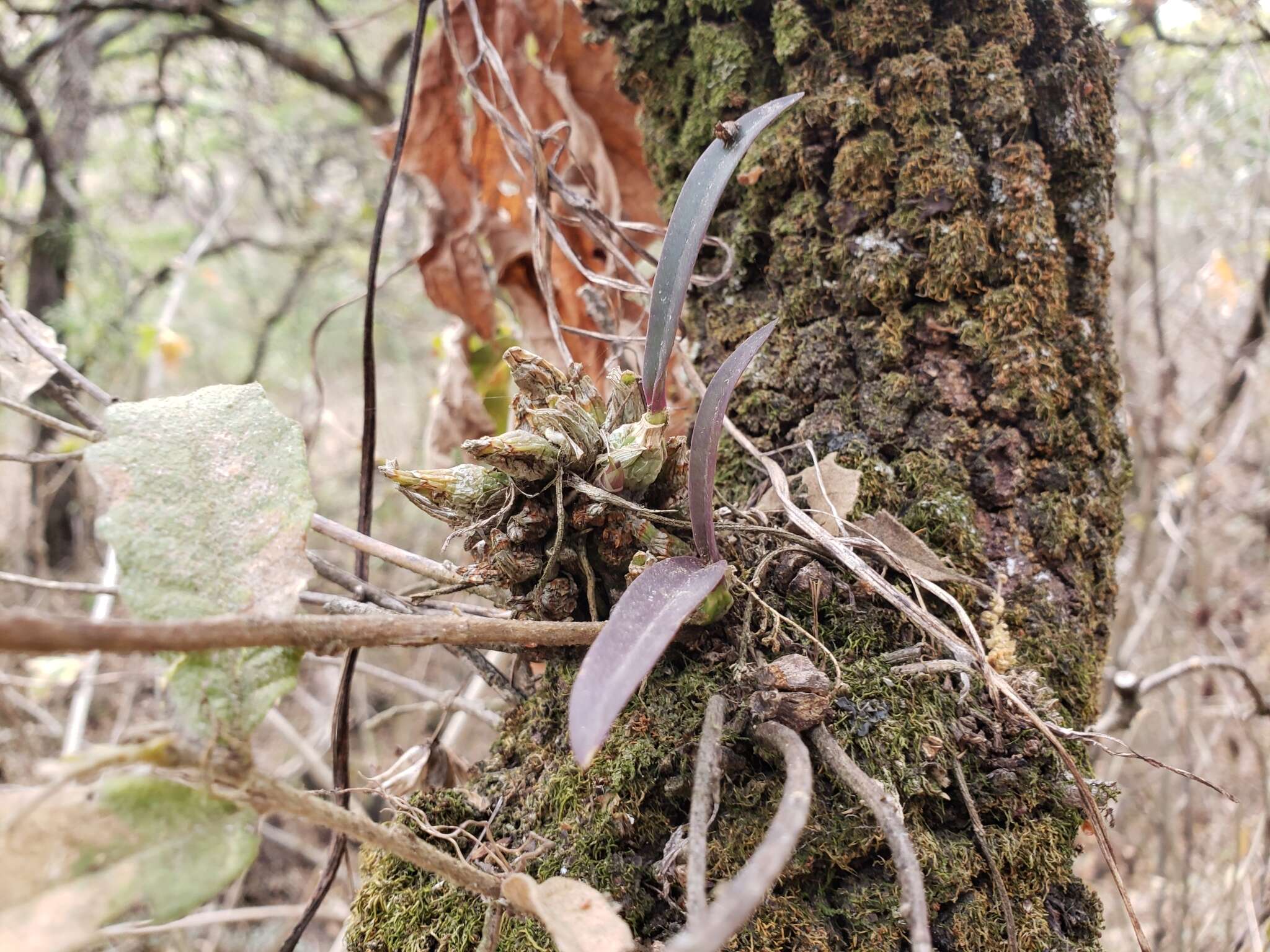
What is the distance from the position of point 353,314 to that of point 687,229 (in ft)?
11.2

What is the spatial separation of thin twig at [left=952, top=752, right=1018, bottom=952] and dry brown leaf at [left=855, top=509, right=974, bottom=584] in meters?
0.14

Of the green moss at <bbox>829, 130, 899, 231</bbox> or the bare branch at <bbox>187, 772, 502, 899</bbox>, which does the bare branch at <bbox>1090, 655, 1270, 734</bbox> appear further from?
the bare branch at <bbox>187, 772, 502, 899</bbox>

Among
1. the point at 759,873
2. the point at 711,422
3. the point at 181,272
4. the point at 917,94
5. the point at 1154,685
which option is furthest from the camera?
the point at 181,272

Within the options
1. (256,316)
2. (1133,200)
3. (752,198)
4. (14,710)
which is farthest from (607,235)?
(256,316)

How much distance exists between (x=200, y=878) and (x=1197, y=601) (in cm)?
309

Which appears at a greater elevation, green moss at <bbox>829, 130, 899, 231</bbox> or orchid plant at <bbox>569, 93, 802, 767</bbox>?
green moss at <bbox>829, 130, 899, 231</bbox>

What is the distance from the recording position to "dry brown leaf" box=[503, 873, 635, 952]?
0.42 m

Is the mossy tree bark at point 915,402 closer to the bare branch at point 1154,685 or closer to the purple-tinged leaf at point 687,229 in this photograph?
the purple-tinged leaf at point 687,229

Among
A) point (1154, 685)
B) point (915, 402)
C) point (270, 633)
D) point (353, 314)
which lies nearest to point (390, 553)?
point (270, 633)

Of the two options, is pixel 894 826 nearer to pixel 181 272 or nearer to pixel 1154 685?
pixel 1154 685

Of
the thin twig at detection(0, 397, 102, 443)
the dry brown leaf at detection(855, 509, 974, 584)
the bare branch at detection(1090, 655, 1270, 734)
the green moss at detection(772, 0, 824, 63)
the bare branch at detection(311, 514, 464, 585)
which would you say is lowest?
the bare branch at detection(1090, 655, 1270, 734)

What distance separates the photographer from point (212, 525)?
48 cm

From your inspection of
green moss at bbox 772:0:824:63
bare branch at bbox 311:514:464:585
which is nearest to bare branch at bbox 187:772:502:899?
bare branch at bbox 311:514:464:585

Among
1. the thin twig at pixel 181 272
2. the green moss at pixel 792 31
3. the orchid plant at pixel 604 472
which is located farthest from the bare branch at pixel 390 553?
the thin twig at pixel 181 272
